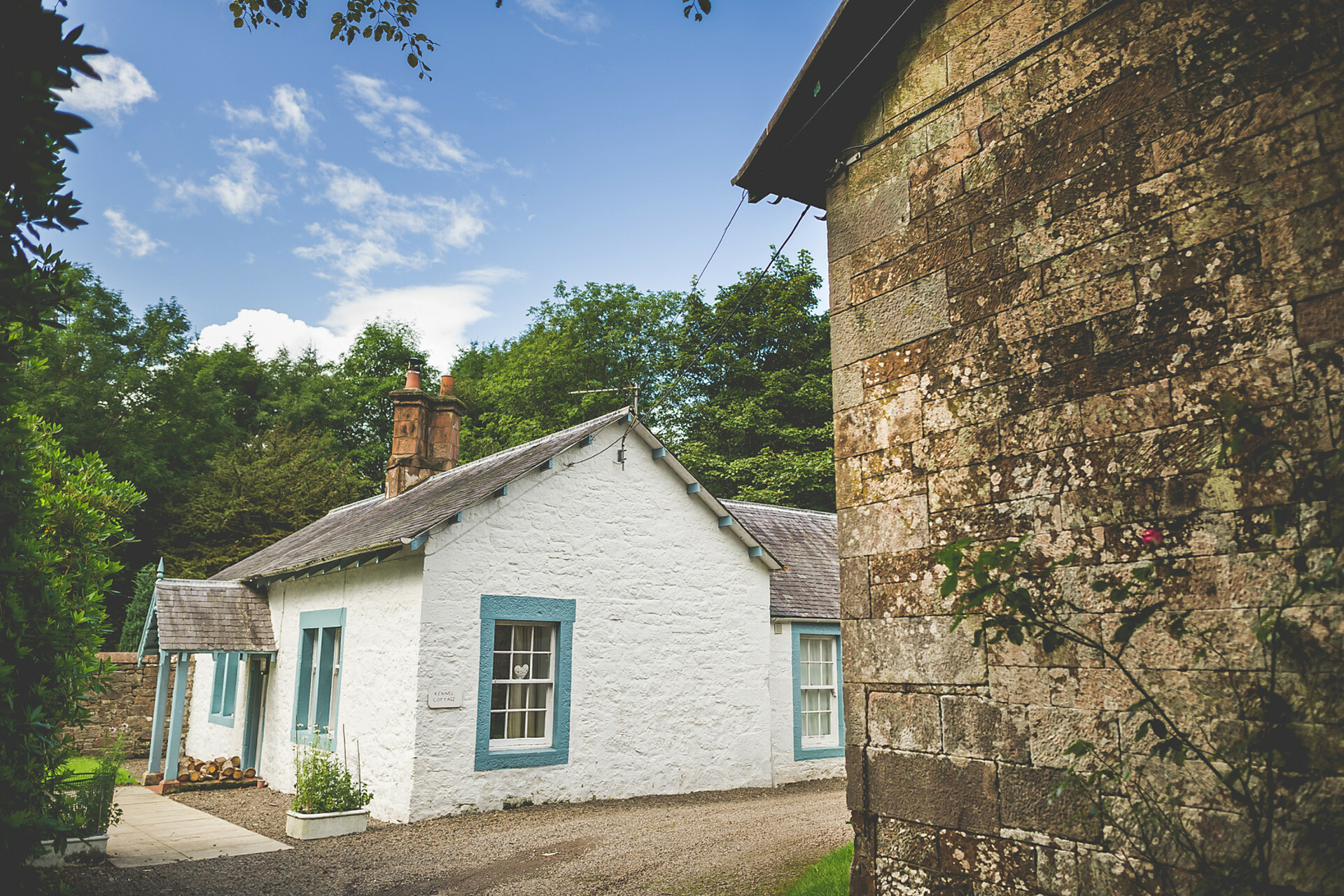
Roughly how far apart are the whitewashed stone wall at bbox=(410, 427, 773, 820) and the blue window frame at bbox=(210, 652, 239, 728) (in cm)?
762

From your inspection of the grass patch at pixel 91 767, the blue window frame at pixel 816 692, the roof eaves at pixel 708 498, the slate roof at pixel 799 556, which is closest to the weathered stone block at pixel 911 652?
the roof eaves at pixel 708 498

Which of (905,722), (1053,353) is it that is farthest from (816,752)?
(1053,353)

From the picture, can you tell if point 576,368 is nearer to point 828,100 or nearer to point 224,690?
point 224,690

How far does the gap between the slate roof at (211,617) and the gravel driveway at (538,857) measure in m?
3.41

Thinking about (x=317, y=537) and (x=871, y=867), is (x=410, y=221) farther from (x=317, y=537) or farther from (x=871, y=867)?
(x=871, y=867)

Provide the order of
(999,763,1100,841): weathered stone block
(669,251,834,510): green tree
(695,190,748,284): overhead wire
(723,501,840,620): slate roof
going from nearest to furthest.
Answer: (999,763,1100,841): weathered stone block < (695,190,748,284): overhead wire < (723,501,840,620): slate roof < (669,251,834,510): green tree

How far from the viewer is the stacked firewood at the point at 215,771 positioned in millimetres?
14023

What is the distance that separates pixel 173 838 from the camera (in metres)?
10.1

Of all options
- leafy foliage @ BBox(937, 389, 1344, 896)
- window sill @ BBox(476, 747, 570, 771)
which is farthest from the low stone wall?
leafy foliage @ BBox(937, 389, 1344, 896)

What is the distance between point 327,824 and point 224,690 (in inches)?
331

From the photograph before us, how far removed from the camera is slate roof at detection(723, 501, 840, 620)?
49.5ft

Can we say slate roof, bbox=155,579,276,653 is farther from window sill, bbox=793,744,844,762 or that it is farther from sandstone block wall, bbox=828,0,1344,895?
sandstone block wall, bbox=828,0,1344,895

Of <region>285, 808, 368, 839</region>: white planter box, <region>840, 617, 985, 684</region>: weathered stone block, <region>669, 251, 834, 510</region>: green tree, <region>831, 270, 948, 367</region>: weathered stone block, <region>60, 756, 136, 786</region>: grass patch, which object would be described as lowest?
<region>60, 756, 136, 786</region>: grass patch

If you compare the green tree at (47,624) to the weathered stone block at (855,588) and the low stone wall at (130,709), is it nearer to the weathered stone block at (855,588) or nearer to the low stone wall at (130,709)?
the weathered stone block at (855,588)
